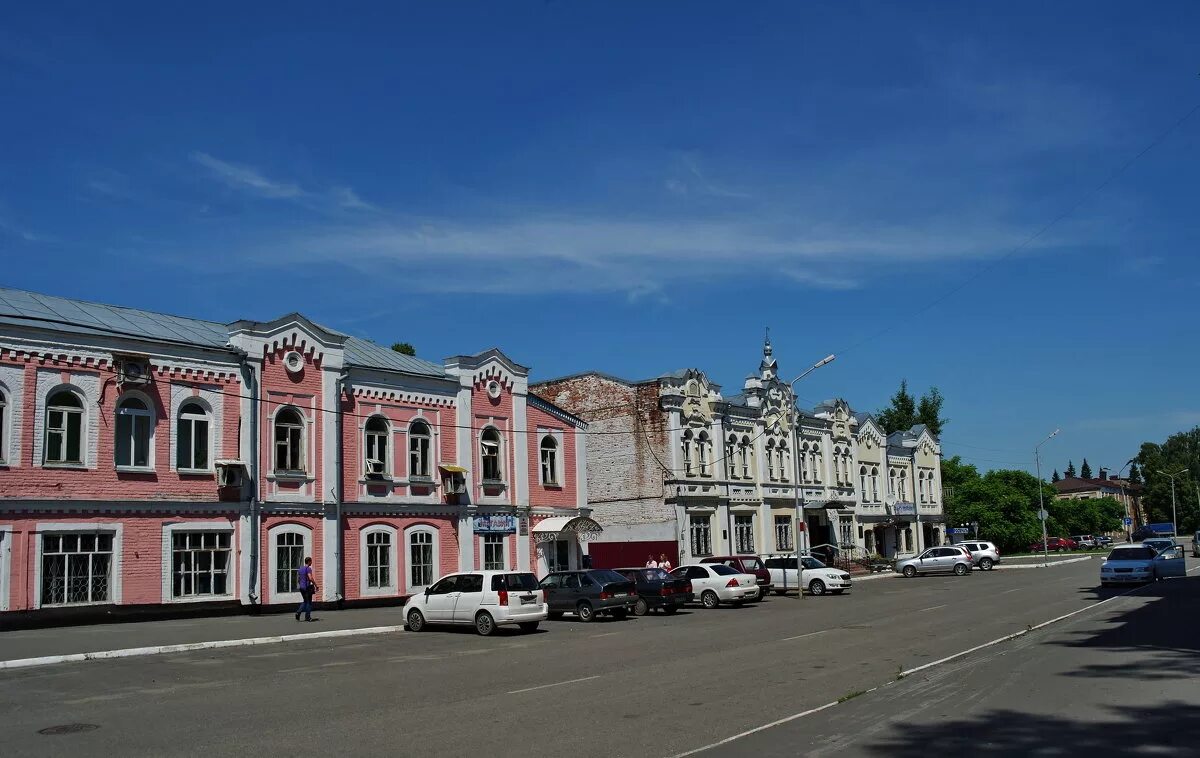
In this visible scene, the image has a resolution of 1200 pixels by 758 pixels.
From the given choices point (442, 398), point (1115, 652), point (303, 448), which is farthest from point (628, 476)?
point (1115, 652)

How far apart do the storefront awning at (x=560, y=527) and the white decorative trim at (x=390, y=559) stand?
21.1 ft

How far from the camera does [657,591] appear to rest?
30781mm

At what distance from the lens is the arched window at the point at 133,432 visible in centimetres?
2770

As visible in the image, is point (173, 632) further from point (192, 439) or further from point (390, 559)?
point (390, 559)

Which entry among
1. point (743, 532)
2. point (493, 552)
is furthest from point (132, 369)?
point (743, 532)

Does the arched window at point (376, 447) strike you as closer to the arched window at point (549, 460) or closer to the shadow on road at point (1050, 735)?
the arched window at point (549, 460)

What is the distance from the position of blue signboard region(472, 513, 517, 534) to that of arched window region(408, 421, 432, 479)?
109 inches

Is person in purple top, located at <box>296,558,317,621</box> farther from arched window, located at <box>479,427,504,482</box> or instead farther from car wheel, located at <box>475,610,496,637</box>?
arched window, located at <box>479,427,504,482</box>

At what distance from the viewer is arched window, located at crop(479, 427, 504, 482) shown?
3841 centimetres

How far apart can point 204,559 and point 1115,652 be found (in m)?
23.3

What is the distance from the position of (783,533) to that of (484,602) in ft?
112

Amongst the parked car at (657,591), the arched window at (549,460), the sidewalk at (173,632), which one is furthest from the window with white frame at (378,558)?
the parked car at (657,591)

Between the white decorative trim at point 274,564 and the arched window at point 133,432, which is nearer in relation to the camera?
the arched window at point 133,432

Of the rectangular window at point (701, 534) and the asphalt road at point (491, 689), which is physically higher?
the rectangular window at point (701, 534)
